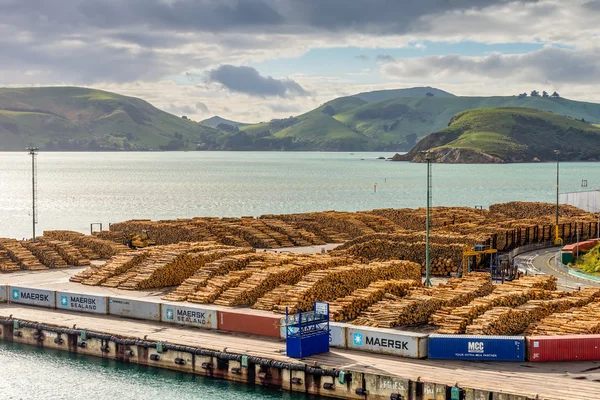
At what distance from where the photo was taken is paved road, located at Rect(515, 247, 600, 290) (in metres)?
57.2

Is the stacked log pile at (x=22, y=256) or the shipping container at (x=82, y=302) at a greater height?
the stacked log pile at (x=22, y=256)

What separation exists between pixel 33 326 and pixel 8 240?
25155mm

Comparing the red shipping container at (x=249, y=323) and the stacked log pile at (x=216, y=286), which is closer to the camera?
the red shipping container at (x=249, y=323)

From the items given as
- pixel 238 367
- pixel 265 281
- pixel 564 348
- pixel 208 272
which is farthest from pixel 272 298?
pixel 564 348

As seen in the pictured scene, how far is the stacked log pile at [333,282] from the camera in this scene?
1767 inches

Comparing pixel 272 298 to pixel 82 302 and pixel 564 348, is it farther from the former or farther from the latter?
pixel 564 348

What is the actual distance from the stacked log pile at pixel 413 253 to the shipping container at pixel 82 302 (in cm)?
1999

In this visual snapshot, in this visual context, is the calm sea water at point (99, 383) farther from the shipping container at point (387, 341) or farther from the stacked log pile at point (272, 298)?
the stacked log pile at point (272, 298)

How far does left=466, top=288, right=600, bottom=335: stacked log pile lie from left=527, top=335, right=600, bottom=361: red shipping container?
2.61 metres

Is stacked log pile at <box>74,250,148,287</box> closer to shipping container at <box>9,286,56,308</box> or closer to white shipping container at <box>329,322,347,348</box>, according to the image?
shipping container at <box>9,286,56,308</box>

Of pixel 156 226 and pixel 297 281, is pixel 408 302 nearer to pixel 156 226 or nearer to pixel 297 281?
pixel 297 281

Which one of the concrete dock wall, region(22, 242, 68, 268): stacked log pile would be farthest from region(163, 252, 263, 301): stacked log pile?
region(22, 242, 68, 268): stacked log pile

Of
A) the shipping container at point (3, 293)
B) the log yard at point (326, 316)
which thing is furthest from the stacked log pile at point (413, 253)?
the shipping container at point (3, 293)

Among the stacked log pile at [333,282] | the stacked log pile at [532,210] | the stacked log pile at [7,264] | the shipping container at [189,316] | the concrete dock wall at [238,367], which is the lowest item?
the concrete dock wall at [238,367]
